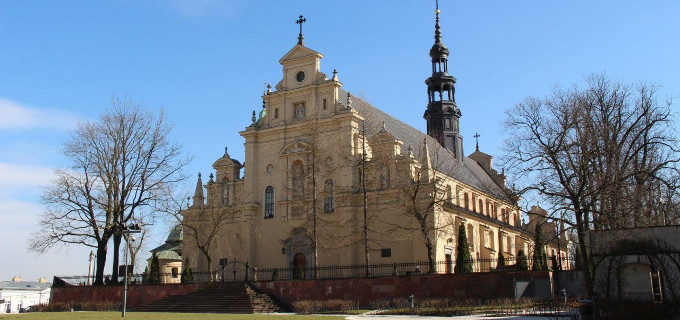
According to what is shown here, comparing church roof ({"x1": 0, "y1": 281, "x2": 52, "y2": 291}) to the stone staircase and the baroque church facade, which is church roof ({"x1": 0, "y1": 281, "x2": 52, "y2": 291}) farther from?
the stone staircase

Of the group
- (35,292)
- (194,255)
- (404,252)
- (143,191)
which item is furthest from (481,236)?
(35,292)

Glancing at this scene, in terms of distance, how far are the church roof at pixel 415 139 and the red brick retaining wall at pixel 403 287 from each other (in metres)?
10.9

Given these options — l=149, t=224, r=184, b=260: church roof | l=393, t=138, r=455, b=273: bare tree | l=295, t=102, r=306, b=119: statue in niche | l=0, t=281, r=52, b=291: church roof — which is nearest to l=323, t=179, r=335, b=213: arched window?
l=393, t=138, r=455, b=273: bare tree

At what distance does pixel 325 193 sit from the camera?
43.5m

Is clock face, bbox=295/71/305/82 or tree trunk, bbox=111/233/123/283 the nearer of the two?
tree trunk, bbox=111/233/123/283

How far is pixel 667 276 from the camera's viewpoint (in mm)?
25047

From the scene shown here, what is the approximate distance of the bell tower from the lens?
5928 centimetres

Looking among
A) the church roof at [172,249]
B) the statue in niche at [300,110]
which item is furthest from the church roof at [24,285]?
the statue in niche at [300,110]

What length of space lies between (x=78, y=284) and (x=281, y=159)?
17294 millimetres

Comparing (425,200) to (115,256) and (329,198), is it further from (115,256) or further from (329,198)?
(115,256)

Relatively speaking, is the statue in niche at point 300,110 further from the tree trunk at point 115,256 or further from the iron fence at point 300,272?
the tree trunk at point 115,256

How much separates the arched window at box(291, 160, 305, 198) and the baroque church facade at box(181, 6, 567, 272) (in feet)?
0.27

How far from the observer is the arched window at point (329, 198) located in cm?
4356

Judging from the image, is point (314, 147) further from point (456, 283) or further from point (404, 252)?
point (456, 283)
